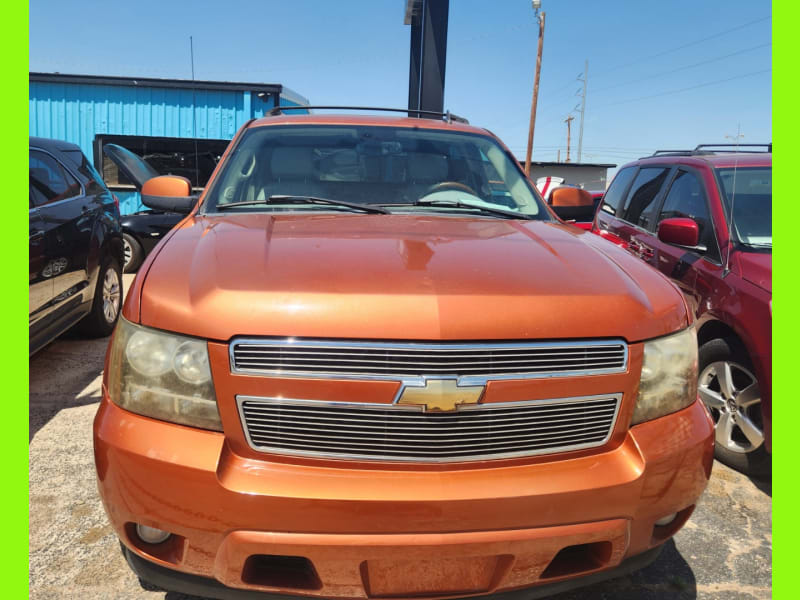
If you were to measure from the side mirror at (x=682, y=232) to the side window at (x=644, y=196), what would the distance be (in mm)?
948

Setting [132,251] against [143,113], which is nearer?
[132,251]

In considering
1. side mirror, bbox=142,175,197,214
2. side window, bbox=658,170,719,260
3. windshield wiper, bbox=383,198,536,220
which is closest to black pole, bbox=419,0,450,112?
side window, bbox=658,170,719,260

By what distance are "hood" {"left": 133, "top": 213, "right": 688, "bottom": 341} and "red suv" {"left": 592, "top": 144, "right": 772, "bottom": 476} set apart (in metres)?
1.52

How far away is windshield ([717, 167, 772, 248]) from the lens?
368 centimetres

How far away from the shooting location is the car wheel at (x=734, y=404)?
3.33 meters

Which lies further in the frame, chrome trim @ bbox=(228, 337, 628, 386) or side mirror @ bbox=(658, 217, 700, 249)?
side mirror @ bbox=(658, 217, 700, 249)

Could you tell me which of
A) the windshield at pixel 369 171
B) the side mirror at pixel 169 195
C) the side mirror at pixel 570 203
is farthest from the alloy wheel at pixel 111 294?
the side mirror at pixel 570 203

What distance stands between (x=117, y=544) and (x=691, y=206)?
3997mm

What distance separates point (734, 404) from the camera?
3.46m

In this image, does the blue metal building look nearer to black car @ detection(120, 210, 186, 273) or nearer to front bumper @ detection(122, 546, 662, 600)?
black car @ detection(120, 210, 186, 273)

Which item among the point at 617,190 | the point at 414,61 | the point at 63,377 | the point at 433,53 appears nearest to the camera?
the point at 63,377

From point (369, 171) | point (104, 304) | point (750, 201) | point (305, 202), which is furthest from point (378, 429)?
point (104, 304)

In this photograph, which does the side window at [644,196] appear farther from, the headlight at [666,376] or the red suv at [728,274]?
the headlight at [666,376]

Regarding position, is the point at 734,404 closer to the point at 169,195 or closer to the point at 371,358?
the point at 371,358
